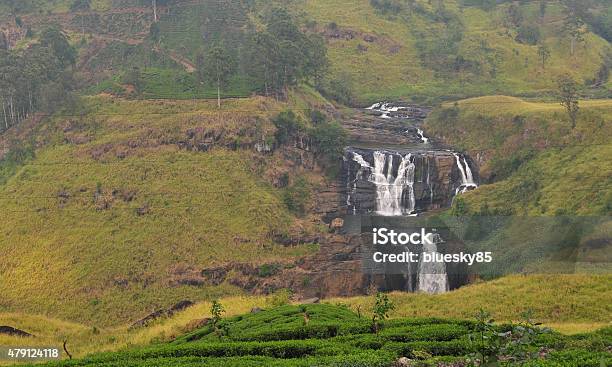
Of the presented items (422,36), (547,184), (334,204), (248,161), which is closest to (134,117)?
(248,161)

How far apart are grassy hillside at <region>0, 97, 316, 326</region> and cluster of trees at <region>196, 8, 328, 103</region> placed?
3.67 meters

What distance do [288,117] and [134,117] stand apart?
14.6 metres

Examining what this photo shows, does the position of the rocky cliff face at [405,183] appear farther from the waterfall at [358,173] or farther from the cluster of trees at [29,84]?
the cluster of trees at [29,84]

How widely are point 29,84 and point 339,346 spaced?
155 ft

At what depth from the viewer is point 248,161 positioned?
47219mm

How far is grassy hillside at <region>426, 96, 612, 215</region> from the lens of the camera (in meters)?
38.0

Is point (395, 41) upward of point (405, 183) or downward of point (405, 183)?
upward

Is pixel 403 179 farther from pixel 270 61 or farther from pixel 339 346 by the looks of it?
pixel 339 346

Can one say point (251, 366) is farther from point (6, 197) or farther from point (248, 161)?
point (6, 197)

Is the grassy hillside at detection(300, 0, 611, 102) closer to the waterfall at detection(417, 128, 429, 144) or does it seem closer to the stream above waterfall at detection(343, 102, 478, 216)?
the waterfall at detection(417, 128, 429, 144)

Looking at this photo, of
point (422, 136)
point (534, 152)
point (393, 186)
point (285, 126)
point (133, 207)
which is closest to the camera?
point (133, 207)

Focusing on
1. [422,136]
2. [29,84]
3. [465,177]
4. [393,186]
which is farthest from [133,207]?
[422,136]

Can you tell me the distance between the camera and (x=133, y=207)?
42.1m

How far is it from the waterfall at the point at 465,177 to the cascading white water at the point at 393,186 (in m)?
4.26
